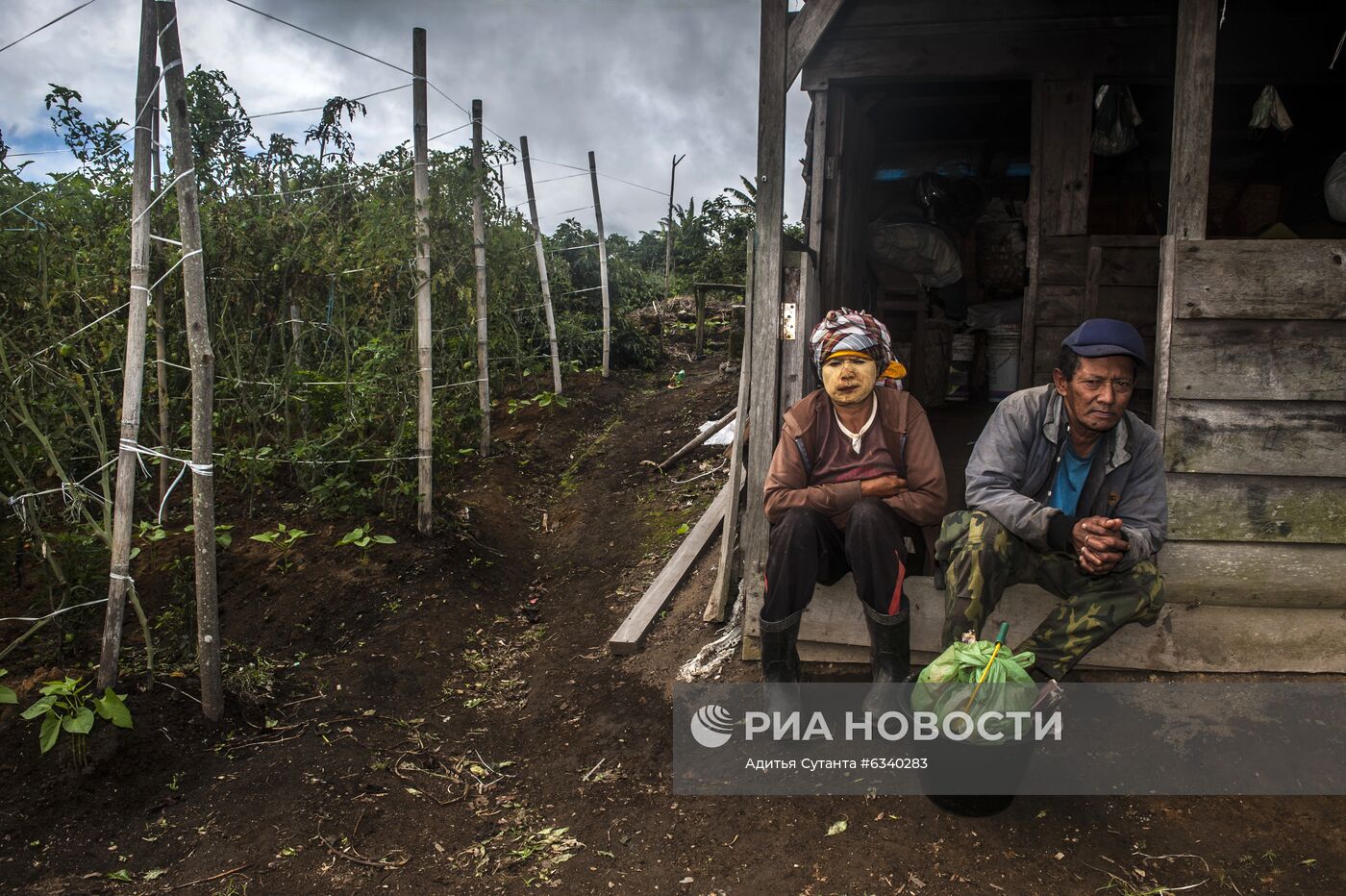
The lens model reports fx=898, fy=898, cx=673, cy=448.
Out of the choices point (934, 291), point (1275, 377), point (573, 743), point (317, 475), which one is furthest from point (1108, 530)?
point (317, 475)

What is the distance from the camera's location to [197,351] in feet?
11.8

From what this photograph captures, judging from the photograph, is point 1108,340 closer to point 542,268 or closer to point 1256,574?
point 1256,574

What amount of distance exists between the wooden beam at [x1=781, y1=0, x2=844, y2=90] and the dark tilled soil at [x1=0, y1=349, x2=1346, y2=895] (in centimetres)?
270

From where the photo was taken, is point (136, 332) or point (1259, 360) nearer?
point (136, 332)

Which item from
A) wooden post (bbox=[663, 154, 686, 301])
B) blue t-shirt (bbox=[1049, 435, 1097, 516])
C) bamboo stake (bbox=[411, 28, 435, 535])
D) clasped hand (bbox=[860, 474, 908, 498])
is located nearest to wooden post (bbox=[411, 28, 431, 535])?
bamboo stake (bbox=[411, 28, 435, 535])

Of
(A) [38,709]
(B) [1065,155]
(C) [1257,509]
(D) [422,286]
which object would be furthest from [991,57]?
(A) [38,709]

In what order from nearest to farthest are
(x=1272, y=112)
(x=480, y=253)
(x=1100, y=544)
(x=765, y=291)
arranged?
(x=1100, y=544), (x=765, y=291), (x=1272, y=112), (x=480, y=253)

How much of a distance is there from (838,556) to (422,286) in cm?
376

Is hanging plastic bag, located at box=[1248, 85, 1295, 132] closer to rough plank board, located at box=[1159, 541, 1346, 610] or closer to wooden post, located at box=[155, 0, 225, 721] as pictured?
rough plank board, located at box=[1159, 541, 1346, 610]

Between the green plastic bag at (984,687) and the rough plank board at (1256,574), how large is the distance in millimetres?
1317

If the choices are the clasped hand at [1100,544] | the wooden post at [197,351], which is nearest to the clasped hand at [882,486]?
the clasped hand at [1100,544]

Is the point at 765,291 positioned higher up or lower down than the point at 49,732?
higher up

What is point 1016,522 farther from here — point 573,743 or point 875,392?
point 573,743

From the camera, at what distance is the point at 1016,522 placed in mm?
3166
